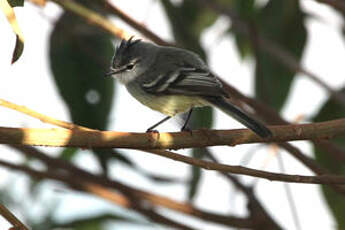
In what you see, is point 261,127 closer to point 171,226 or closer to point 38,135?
point 38,135

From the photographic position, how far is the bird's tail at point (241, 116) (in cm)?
244

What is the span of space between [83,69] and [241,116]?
62.3 inches

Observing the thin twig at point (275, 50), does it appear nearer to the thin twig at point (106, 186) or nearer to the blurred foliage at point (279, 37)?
the blurred foliage at point (279, 37)

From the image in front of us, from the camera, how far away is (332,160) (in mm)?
3957

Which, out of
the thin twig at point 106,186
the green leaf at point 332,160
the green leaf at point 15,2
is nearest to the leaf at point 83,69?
the thin twig at point 106,186

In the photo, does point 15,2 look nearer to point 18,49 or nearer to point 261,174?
point 18,49

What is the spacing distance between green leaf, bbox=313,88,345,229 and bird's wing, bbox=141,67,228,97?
3.19ft

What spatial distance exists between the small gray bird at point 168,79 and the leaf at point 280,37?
619 mm

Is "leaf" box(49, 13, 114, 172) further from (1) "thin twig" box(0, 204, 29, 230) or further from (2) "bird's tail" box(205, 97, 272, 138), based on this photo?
(1) "thin twig" box(0, 204, 29, 230)

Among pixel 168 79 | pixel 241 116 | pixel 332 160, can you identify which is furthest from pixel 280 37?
pixel 241 116

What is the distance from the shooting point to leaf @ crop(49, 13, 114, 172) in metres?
3.98

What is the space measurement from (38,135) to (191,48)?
2.11 m

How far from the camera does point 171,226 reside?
11.6 ft

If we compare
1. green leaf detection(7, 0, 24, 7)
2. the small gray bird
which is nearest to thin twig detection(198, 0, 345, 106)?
the small gray bird
